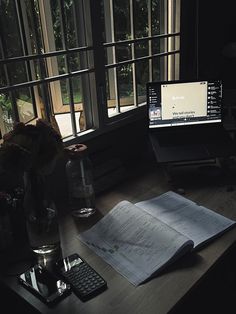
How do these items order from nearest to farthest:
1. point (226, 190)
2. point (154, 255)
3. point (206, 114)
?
point (154, 255) → point (226, 190) → point (206, 114)

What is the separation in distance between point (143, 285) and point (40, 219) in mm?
380

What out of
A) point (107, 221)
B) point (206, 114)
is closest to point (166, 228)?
point (107, 221)

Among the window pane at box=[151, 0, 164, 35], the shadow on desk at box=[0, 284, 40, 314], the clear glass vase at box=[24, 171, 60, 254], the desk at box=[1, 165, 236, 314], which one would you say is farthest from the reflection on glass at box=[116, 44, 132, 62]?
the shadow on desk at box=[0, 284, 40, 314]

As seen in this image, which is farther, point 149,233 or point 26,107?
point 26,107

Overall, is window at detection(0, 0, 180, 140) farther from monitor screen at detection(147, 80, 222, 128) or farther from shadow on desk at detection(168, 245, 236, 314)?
shadow on desk at detection(168, 245, 236, 314)

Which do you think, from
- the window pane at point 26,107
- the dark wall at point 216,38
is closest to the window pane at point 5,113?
the window pane at point 26,107

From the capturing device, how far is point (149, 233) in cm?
113

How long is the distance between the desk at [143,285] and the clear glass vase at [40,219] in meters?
0.06

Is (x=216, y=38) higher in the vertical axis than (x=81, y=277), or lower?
higher

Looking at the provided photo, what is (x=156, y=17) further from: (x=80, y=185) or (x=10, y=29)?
(x=80, y=185)

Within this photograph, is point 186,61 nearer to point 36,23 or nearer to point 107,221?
point 36,23

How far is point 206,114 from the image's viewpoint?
1.67m

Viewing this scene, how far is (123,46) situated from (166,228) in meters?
1.01

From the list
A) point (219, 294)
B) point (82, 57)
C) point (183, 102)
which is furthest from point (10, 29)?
point (219, 294)
